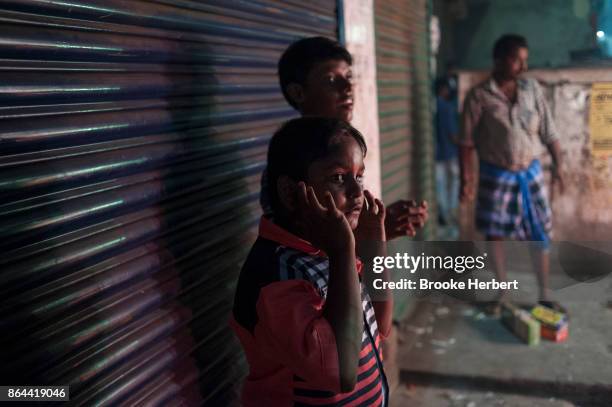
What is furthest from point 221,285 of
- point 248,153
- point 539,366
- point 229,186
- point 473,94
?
point 473,94

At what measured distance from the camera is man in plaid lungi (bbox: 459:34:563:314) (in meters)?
5.24

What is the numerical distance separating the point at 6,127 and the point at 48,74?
213 millimetres

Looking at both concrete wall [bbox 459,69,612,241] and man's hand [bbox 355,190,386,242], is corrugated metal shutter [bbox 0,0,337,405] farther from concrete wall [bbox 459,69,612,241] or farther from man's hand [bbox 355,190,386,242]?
concrete wall [bbox 459,69,612,241]

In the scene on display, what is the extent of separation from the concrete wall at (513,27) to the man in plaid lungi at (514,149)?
8586 mm

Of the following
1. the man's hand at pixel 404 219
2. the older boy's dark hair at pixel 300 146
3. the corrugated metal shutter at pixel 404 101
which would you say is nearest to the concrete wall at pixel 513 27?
the corrugated metal shutter at pixel 404 101

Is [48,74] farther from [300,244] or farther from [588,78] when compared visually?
[588,78]

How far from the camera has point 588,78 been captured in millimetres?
6195

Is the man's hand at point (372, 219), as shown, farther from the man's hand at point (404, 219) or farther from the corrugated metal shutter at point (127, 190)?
the corrugated metal shutter at point (127, 190)

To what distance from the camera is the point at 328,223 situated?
1.57 meters

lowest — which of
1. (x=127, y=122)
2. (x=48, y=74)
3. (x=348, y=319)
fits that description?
(x=348, y=319)

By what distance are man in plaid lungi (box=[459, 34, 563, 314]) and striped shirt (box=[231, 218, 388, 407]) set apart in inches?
143

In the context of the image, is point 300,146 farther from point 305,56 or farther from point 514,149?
point 514,149

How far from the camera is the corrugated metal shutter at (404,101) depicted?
4.79 m

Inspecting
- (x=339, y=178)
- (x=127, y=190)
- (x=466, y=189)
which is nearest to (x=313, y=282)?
(x=339, y=178)
